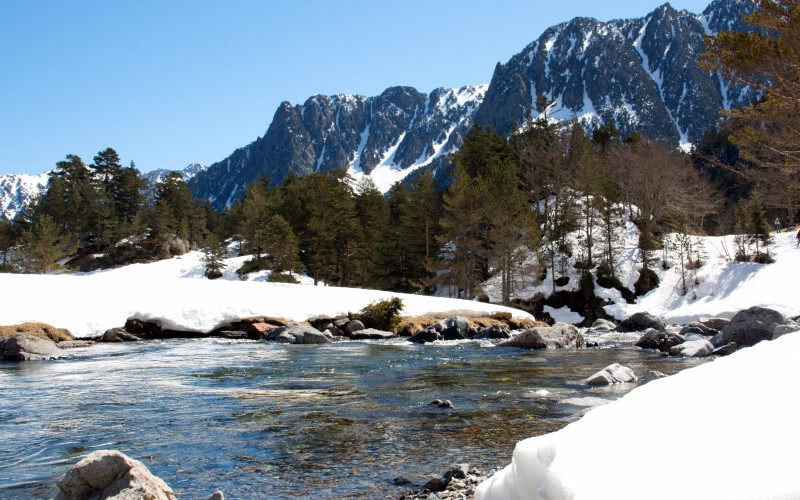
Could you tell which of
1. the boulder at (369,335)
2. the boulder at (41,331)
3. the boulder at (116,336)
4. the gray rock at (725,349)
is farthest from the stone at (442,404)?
the boulder at (116,336)

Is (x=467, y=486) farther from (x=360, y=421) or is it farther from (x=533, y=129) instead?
(x=533, y=129)

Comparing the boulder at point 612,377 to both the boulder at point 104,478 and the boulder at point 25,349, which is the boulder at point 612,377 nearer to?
the boulder at point 104,478

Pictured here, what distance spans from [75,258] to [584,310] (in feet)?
200

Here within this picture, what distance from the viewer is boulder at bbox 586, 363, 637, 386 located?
11773 mm

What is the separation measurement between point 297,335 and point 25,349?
939 centimetres

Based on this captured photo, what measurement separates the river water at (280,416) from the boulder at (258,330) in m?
6.73

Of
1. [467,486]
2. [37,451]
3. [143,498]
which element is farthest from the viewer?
[37,451]

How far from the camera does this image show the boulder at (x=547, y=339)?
21156 mm

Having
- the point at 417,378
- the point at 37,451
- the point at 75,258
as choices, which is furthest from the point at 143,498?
the point at 75,258

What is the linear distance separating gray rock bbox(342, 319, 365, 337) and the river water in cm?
872

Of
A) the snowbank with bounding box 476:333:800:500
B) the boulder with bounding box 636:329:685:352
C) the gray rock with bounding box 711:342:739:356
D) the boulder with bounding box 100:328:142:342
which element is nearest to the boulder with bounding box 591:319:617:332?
the boulder with bounding box 636:329:685:352

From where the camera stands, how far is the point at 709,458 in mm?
2607

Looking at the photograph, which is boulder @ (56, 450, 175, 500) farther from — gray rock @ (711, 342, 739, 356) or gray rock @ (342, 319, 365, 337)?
gray rock @ (342, 319, 365, 337)

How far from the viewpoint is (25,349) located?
16219 mm
